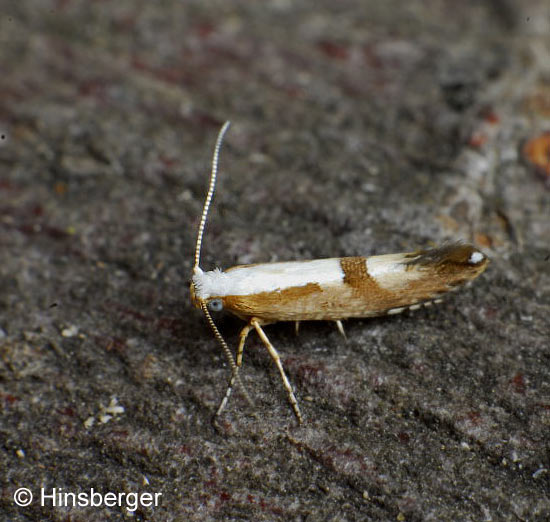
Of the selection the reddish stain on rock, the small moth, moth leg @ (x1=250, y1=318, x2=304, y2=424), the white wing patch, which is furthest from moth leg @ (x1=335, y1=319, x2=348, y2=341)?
the reddish stain on rock

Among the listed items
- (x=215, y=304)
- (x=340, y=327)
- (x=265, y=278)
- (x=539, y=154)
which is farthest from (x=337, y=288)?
(x=539, y=154)

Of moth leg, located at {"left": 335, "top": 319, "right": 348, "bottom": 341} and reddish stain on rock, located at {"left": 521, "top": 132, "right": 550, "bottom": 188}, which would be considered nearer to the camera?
moth leg, located at {"left": 335, "top": 319, "right": 348, "bottom": 341}

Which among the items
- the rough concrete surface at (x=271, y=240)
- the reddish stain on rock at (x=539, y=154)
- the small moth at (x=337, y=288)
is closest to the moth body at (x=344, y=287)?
the small moth at (x=337, y=288)

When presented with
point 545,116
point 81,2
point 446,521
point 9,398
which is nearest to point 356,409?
point 446,521

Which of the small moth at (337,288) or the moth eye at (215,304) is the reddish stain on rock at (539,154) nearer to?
the small moth at (337,288)

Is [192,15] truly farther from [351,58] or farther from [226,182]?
[226,182]

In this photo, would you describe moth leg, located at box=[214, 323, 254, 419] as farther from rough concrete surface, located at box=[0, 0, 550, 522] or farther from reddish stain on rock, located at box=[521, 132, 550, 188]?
reddish stain on rock, located at box=[521, 132, 550, 188]
